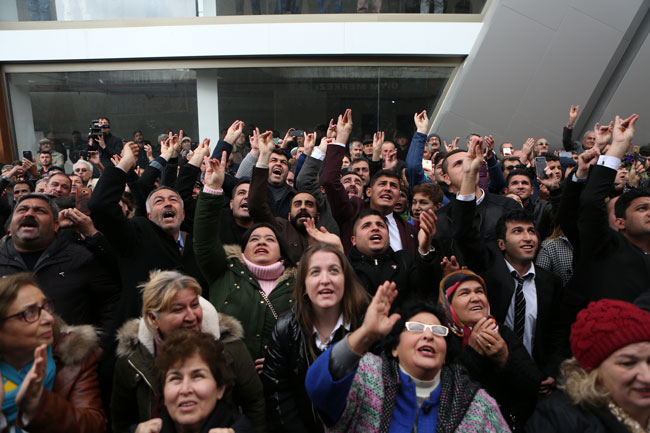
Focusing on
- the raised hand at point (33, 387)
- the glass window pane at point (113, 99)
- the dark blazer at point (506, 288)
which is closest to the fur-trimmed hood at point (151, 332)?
the raised hand at point (33, 387)

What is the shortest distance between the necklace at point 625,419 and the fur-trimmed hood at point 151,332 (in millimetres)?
1751

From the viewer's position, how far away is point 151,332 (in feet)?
8.29

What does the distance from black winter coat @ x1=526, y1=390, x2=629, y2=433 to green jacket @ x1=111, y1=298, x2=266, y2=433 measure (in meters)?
1.31

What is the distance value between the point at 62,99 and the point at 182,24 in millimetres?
3705

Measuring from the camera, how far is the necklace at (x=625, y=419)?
1.99 meters

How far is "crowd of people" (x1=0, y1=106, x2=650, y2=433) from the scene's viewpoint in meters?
2.07

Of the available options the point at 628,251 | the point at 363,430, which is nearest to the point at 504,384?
the point at 363,430

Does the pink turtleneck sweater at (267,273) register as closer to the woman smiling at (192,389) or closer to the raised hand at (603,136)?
the woman smiling at (192,389)

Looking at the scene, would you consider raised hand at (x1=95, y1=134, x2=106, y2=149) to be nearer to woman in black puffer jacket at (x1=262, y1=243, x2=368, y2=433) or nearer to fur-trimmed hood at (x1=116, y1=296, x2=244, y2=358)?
fur-trimmed hood at (x1=116, y1=296, x2=244, y2=358)

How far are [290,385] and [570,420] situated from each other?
4.19 feet

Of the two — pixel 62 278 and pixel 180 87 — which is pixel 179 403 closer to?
pixel 62 278

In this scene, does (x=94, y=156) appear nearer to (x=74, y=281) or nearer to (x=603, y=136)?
(x=74, y=281)

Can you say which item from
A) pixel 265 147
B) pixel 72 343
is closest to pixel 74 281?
pixel 72 343

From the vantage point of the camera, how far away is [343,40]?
36.9 ft
